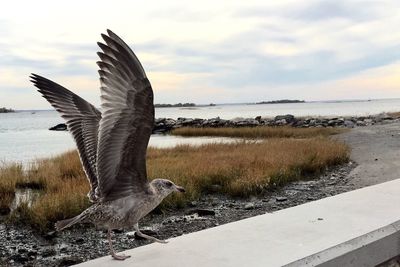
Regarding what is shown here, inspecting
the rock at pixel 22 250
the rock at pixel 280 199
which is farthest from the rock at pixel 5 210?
the rock at pixel 280 199

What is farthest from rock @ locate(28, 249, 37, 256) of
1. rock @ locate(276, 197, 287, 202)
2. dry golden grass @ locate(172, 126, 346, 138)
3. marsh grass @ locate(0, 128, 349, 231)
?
dry golden grass @ locate(172, 126, 346, 138)

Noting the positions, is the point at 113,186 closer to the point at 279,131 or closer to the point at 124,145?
the point at 124,145

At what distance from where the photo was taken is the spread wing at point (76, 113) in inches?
143

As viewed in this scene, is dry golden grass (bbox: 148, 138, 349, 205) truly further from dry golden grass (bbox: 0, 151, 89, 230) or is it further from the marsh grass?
dry golden grass (bbox: 0, 151, 89, 230)

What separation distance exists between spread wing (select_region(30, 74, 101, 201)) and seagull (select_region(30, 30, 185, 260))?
0.43 metres

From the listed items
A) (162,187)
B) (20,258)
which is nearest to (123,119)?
(162,187)

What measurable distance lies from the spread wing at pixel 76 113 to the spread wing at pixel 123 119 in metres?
0.57

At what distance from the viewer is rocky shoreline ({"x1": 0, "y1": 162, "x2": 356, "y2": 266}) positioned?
6250 millimetres

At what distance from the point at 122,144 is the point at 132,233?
4.31m

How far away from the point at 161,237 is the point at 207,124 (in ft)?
111

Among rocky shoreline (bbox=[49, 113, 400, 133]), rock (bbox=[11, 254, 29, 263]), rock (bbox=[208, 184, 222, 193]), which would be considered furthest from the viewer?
rocky shoreline (bbox=[49, 113, 400, 133])

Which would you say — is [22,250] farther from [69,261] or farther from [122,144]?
→ [122,144]

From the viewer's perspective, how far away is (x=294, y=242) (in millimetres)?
3529

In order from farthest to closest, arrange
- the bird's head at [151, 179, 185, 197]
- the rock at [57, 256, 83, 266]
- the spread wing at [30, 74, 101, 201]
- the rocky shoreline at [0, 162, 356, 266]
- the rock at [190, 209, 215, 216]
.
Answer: the rock at [190, 209, 215, 216] < the rocky shoreline at [0, 162, 356, 266] < the rock at [57, 256, 83, 266] < the spread wing at [30, 74, 101, 201] < the bird's head at [151, 179, 185, 197]
